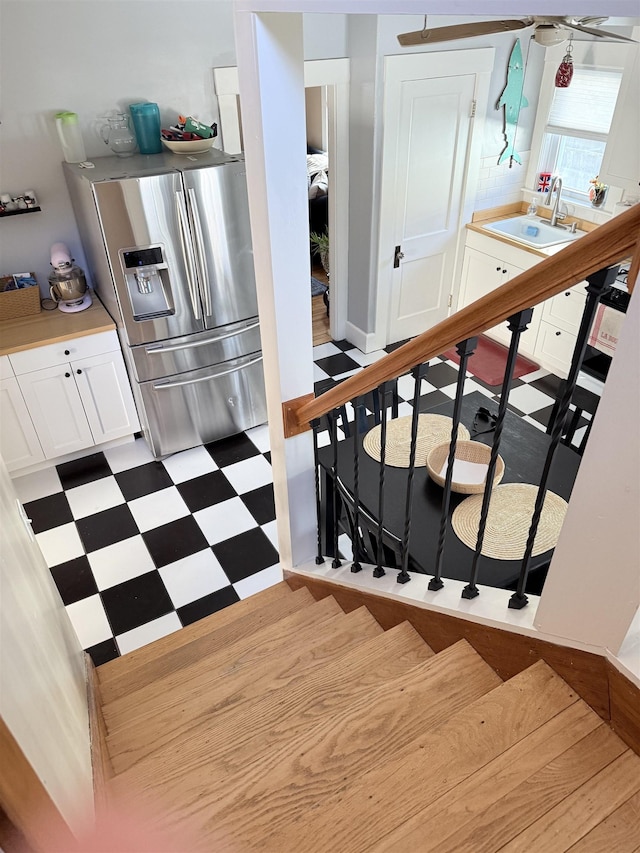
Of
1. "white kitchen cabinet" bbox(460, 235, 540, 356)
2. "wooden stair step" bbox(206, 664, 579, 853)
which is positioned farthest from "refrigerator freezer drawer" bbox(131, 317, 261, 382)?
"wooden stair step" bbox(206, 664, 579, 853)

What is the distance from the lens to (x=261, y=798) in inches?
51.4

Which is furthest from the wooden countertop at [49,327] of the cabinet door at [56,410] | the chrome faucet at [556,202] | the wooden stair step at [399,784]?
the chrome faucet at [556,202]

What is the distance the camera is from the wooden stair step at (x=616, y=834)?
108cm

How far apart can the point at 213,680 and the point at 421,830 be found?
87cm

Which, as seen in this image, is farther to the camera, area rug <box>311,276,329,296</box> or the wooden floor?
area rug <box>311,276,329,296</box>

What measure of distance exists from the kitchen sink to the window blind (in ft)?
2.23

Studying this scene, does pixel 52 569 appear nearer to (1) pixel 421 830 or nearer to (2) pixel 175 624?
(2) pixel 175 624

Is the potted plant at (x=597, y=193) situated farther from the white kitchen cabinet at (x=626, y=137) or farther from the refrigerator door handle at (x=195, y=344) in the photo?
the refrigerator door handle at (x=195, y=344)

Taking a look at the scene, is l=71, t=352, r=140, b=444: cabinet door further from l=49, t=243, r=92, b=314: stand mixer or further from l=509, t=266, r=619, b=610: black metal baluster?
l=509, t=266, r=619, b=610: black metal baluster

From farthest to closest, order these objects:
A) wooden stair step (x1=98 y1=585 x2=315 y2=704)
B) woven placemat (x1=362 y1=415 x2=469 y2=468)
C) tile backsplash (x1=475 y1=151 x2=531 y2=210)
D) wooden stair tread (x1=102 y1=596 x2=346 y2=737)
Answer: tile backsplash (x1=475 y1=151 x2=531 y2=210), woven placemat (x1=362 y1=415 x2=469 y2=468), wooden stair step (x1=98 y1=585 x2=315 y2=704), wooden stair tread (x1=102 y1=596 x2=346 y2=737)

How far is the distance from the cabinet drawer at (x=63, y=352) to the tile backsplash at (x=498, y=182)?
121 inches

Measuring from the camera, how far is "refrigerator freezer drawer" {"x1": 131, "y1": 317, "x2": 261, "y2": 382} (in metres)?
3.55

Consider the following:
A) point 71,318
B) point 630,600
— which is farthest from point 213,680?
point 71,318

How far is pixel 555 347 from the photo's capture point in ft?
14.5
